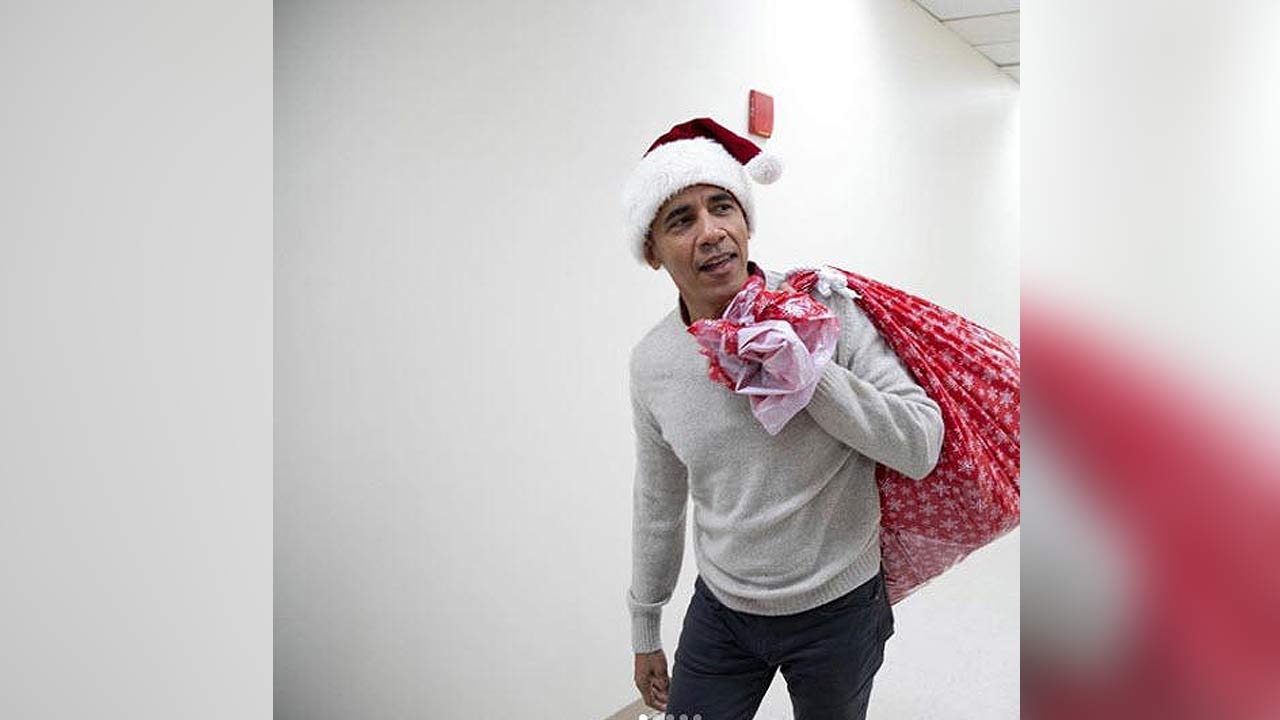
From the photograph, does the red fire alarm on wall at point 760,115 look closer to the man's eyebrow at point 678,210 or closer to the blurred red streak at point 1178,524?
the man's eyebrow at point 678,210

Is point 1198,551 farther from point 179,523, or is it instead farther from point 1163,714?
point 179,523

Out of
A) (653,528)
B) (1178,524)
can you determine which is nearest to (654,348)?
(653,528)

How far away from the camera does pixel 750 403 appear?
1.28 metres

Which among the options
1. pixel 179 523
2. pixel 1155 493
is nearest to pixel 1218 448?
pixel 1155 493

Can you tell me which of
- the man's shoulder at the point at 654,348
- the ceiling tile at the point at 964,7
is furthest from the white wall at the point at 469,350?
the ceiling tile at the point at 964,7

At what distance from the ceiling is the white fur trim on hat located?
10.6ft

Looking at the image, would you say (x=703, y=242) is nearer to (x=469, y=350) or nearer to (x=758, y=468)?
(x=758, y=468)

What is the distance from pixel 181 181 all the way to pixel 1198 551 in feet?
1.42

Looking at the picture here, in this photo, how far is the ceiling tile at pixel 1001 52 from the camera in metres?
5.22

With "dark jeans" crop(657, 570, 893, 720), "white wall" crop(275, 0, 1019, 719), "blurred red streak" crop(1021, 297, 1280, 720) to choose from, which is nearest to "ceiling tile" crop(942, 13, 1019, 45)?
"white wall" crop(275, 0, 1019, 719)

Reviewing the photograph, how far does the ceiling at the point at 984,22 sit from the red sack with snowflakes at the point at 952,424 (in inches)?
132

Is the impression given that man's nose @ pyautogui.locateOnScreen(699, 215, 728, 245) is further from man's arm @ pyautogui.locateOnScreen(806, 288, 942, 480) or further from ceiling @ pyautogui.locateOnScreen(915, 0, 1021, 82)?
ceiling @ pyautogui.locateOnScreen(915, 0, 1021, 82)

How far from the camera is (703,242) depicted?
135cm

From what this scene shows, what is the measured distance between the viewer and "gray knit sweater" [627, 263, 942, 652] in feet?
4.13
